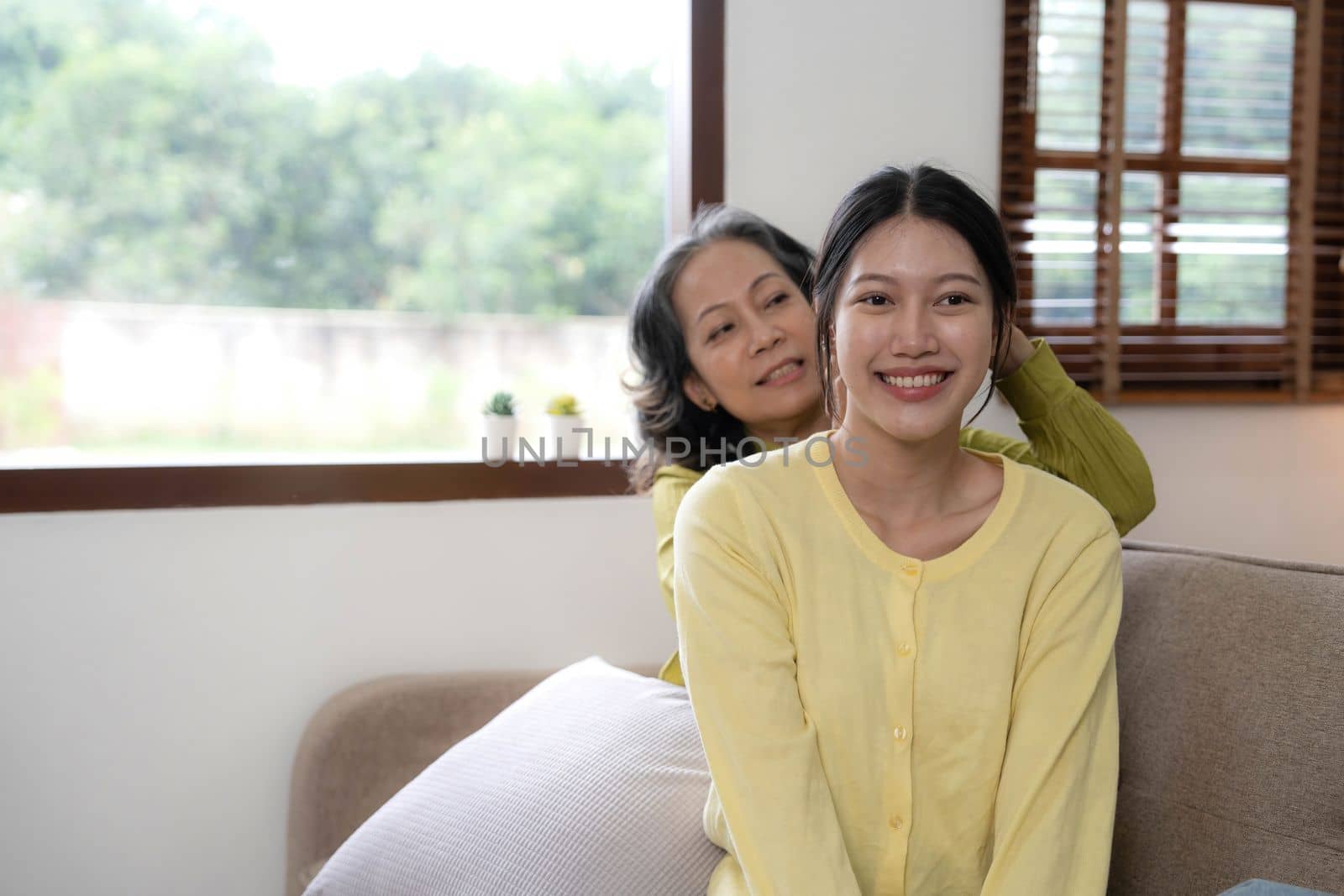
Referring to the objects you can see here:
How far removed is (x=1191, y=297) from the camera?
2.30 m

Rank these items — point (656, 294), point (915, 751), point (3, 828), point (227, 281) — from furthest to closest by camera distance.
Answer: point (227, 281) < point (3, 828) < point (656, 294) < point (915, 751)

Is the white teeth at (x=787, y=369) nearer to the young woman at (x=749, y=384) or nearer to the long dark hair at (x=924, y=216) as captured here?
the young woman at (x=749, y=384)

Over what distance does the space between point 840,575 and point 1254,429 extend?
1552 mm

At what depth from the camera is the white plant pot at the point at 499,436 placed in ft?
6.72

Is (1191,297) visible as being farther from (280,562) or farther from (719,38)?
(280,562)

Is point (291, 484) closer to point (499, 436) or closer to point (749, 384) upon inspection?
point (499, 436)

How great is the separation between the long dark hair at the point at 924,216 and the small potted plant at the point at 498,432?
3.11ft

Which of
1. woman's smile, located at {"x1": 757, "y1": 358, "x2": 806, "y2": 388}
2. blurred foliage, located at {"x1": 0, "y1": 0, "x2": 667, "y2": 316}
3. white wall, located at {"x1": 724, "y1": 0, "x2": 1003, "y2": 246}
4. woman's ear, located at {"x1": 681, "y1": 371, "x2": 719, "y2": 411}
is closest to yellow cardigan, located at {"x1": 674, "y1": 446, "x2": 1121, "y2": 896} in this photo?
woman's smile, located at {"x1": 757, "y1": 358, "x2": 806, "y2": 388}

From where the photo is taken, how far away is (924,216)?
45.9 inches

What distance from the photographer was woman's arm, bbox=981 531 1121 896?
3.59 feet

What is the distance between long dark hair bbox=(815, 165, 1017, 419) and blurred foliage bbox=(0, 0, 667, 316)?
3.94 feet

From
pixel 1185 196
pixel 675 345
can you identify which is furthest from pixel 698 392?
pixel 1185 196

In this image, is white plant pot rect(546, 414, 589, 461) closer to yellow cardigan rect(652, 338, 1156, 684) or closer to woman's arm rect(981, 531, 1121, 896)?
yellow cardigan rect(652, 338, 1156, 684)

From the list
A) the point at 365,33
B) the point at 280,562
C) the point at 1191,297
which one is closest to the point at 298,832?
the point at 280,562
